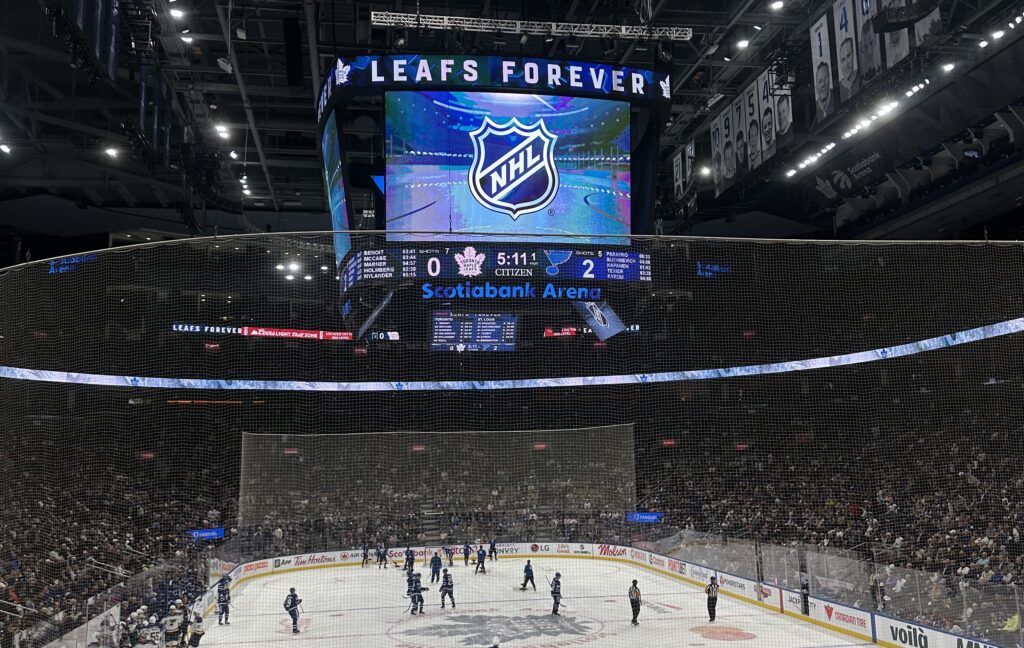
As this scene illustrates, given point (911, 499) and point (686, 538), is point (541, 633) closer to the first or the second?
point (686, 538)

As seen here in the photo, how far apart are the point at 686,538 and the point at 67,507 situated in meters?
11.3

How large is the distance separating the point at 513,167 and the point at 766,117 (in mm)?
5722

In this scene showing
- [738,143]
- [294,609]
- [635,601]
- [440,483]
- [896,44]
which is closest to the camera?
[896,44]

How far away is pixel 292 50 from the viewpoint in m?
13.4

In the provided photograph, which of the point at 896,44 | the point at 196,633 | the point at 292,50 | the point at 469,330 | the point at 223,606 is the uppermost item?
the point at 292,50

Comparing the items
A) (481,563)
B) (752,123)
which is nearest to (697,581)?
(481,563)

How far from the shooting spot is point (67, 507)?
12273 millimetres

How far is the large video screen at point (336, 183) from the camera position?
11500mm

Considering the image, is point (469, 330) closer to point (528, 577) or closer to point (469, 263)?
point (469, 263)

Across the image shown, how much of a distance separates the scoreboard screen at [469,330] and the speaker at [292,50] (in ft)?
16.9

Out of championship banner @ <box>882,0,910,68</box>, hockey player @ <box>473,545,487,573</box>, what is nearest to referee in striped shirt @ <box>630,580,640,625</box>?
hockey player @ <box>473,545,487,573</box>

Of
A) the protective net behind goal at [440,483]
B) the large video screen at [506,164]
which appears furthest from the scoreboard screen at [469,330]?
the protective net behind goal at [440,483]

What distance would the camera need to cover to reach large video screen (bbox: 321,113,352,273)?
11500 millimetres

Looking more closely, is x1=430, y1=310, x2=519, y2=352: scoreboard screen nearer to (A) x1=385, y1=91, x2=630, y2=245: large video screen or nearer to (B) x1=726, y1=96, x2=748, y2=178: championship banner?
(A) x1=385, y1=91, x2=630, y2=245: large video screen
